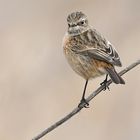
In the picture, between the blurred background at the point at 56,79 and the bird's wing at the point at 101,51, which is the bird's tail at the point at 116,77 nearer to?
the bird's wing at the point at 101,51

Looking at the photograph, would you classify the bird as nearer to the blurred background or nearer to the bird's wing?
the bird's wing

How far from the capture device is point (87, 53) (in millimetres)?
6570

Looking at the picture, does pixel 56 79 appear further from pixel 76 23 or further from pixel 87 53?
pixel 87 53

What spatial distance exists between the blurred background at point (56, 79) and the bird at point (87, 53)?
114 cm

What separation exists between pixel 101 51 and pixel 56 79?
190 cm

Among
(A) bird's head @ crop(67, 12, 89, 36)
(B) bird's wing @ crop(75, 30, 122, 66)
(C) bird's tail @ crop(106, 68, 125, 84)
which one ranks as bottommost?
(C) bird's tail @ crop(106, 68, 125, 84)

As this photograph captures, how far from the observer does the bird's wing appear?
6391 millimetres

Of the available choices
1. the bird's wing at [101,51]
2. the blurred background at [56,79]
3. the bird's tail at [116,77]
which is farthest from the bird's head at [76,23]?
the blurred background at [56,79]

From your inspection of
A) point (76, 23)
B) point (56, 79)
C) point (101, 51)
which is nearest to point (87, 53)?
point (101, 51)

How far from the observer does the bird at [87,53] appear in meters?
6.40

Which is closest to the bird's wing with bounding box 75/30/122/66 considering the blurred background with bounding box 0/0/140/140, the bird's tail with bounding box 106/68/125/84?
the bird's tail with bounding box 106/68/125/84

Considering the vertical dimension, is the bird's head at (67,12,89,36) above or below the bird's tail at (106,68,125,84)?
above

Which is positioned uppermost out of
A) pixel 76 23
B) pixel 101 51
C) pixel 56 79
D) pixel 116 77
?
pixel 76 23

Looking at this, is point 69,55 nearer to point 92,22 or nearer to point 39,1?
point 92,22
